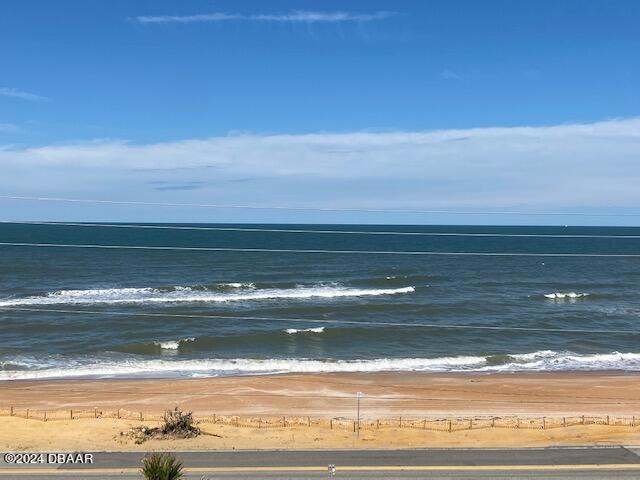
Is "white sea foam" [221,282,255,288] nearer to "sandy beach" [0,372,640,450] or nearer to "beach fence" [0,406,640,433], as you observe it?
"sandy beach" [0,372,640,450]

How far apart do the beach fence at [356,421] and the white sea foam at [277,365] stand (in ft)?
27.9

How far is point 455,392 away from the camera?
109 ft

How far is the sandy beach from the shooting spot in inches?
882

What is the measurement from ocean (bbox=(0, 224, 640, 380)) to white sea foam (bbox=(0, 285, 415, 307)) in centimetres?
18

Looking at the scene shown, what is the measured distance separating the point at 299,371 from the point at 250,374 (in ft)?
9.29

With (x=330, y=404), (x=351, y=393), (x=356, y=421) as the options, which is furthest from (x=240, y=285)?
(x=356, y=421)

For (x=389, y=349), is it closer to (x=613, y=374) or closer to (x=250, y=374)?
(x=250, y=374)

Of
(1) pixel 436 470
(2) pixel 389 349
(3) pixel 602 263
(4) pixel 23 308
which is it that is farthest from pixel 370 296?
(3) pixel 602 263

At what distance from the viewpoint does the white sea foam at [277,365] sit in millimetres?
37125

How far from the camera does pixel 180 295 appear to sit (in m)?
62.2

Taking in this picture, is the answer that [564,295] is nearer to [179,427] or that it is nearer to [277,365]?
[277,365]

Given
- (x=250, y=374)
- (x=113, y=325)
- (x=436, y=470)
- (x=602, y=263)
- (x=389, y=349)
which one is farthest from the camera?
(x=602, y=263)

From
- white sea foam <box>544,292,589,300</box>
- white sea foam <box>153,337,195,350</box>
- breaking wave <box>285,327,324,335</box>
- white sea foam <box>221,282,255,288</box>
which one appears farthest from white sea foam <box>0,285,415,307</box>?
white sea foam <box>153,337,195,350</box>

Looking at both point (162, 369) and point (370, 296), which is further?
point (370, 296)
